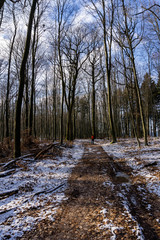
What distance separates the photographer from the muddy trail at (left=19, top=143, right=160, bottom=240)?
276cm

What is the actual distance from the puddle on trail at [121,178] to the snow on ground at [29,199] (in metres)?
2.08

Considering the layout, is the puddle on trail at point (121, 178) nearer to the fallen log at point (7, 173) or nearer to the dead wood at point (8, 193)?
the dead wood at point (8, 193)

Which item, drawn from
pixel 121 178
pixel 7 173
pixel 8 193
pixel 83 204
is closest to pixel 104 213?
pixel 83 204

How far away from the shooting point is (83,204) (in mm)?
3934

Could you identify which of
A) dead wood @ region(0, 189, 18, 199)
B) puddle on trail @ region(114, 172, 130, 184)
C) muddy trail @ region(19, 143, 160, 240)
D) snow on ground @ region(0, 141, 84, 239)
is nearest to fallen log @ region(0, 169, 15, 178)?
snow on ground @ region(0, 141, 84, 239)

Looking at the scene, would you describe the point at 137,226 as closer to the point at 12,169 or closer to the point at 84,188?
Answer: the point at 84,188

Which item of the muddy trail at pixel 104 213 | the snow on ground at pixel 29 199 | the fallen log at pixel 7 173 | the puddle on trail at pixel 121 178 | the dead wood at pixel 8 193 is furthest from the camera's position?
the fallen log at pixel 7 173

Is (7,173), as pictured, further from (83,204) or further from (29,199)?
(83,204)

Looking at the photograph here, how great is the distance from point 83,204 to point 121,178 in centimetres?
241

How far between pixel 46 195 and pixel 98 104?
129ft

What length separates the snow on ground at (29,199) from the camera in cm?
316

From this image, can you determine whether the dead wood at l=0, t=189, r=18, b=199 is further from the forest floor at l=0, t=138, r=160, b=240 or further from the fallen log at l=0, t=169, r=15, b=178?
the fallen log at l=0, t=169, r=15, b=178

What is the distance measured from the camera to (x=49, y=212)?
3.61 metres

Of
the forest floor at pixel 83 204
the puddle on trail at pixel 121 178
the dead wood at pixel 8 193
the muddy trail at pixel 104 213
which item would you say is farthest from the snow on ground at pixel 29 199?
the puddle on trail at pixel 121 178
